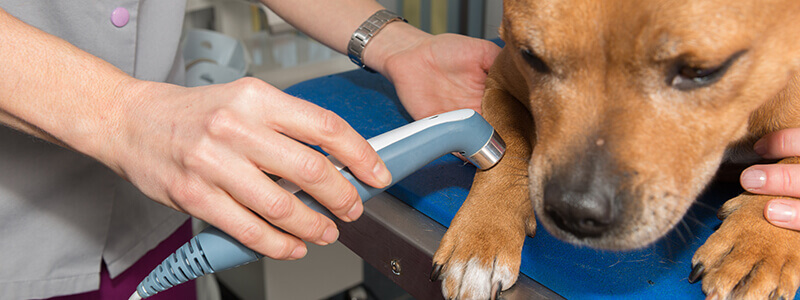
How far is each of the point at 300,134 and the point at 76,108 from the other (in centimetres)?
32

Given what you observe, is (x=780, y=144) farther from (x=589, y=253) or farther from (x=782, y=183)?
(x=589, y=253)

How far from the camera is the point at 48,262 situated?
1163 millimetres

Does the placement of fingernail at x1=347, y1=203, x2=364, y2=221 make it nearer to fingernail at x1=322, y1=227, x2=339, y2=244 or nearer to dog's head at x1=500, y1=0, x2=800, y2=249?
fingernail at x1=322, y1=227, x2=339, y2=244

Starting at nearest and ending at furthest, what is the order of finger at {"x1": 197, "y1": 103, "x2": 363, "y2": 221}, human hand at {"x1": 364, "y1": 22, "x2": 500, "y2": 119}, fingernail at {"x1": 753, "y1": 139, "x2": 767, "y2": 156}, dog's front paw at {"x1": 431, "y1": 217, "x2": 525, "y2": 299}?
finger at {"x1": 197, "y1": 103, "x2": 363, "y2": 221} → dog's front paw at {"x1": 431, "y1": 217, "x2": 525, "y2": 299} → fingernail at {"x1": 753, "y1": 139, "x2": 767, "y2": 156} → human hand at {"x1": 364, "y1": 22, "x2": 500, "y2": 119}

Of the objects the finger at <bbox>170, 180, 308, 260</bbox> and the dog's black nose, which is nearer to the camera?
the finger at <bbox>170, 180, 308, 260</bbox>

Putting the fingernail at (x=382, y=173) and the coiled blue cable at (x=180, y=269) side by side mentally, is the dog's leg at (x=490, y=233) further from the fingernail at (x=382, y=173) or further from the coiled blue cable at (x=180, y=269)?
the coiled blue cable at (x=180, y=269)

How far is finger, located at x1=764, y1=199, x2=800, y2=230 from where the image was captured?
3.03 ft

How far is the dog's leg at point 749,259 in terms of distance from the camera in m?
0.85

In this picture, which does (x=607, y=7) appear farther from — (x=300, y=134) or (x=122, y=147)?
(x=122, y=147)

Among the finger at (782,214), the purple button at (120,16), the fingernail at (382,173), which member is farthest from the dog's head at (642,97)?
the purple button at (120,16)

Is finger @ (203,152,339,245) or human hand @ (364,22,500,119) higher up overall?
finger @ (203,152,339,245)

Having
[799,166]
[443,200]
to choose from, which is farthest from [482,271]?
[799,166]

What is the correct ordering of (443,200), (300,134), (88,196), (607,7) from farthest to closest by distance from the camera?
(88,196) → (443,200) → (607,7) → (300,134)

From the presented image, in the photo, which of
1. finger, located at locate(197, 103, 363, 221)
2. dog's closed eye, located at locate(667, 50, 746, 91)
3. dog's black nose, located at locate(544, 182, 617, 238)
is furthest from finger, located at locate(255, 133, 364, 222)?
dog's closed eye, located at locate(667, 50, 746, 91)
